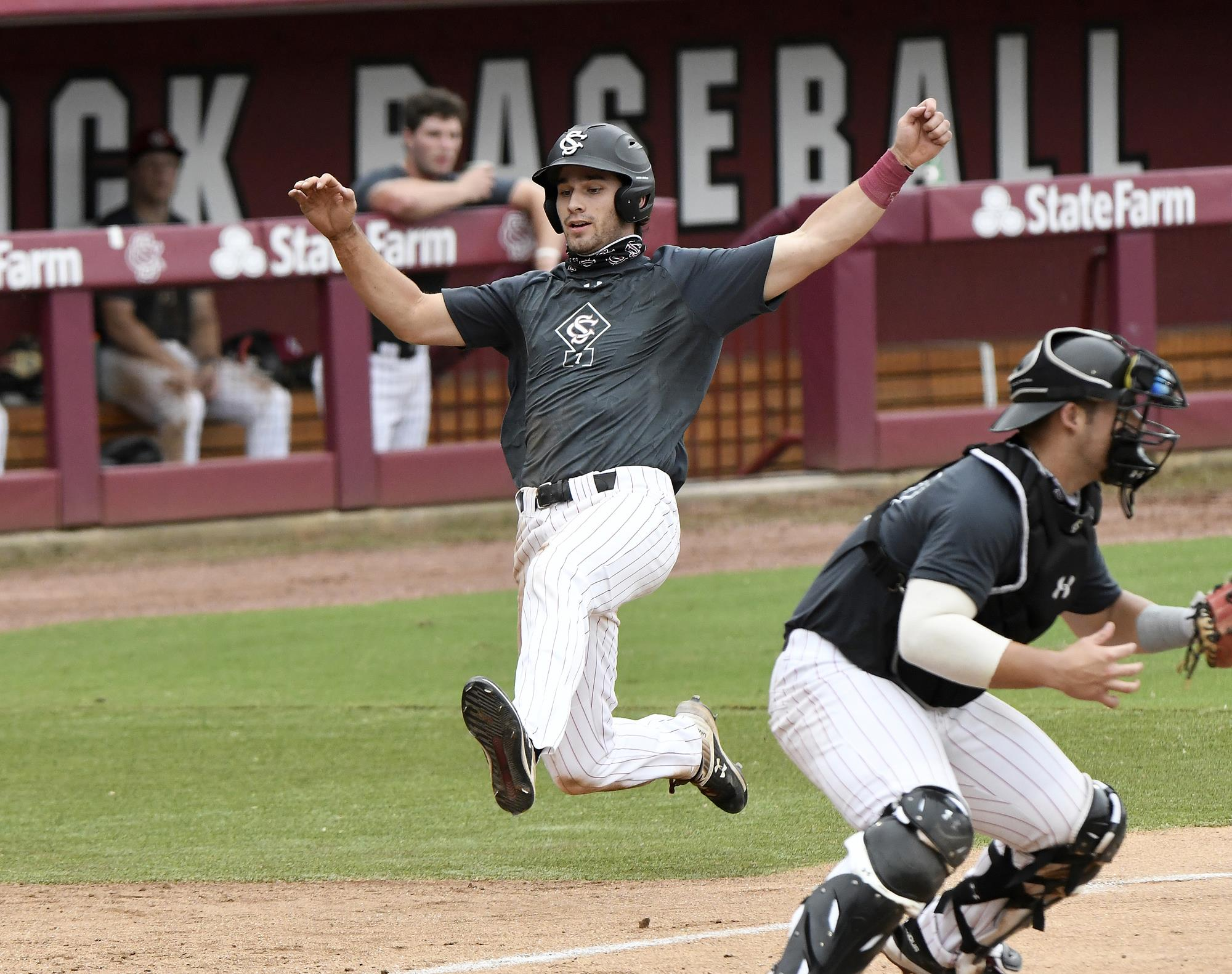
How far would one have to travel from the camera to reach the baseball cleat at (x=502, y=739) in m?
4.14

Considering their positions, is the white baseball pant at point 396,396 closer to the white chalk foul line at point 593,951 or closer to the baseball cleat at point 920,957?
the white chalk foul line at point 593,951

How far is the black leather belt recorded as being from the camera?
4.68 meters

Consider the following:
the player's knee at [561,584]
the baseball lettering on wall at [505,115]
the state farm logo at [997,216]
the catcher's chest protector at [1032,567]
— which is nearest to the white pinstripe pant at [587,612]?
the player's knee at [561,584]

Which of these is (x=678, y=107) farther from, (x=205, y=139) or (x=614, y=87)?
(x=205, y=139)

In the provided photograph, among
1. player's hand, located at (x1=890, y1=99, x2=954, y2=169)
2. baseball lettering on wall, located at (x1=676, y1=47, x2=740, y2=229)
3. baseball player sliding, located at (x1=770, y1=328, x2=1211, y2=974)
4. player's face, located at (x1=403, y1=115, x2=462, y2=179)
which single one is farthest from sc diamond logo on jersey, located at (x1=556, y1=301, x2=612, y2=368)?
baseball lettering on wall, located at (x1=676, y1=47, x2=740, y2=229)

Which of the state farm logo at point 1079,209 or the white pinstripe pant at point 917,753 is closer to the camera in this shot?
the white pinstripe pant at point 917,753

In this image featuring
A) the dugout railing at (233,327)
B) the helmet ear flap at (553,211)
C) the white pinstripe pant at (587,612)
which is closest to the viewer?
the white pinstripe pant at (587,612)

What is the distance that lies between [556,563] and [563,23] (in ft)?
32.8

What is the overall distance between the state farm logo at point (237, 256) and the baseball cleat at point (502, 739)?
696cm

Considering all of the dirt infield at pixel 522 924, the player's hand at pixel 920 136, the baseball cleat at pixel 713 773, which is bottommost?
the dirt infield at pixel 522 924

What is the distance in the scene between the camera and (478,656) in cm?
825

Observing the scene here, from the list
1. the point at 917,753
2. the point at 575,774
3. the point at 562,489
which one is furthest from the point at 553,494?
the point at 917,753

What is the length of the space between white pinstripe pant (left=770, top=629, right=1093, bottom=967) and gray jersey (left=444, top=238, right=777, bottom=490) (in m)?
1.03

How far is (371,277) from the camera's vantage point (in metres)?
4.94
